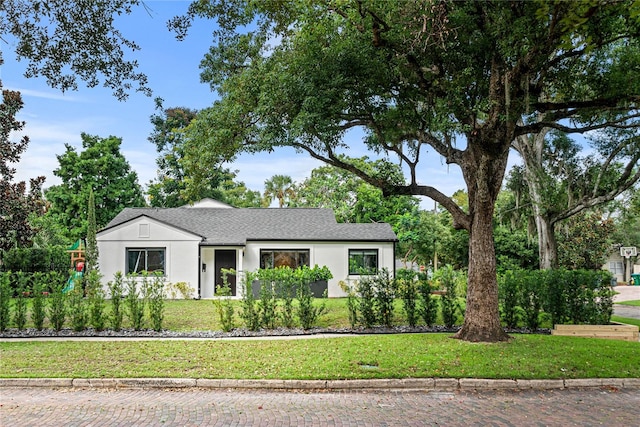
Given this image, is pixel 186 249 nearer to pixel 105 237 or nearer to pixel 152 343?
pixel 105 237

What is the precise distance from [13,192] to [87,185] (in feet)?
34.1

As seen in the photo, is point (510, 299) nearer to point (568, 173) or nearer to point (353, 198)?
point (568, 173)

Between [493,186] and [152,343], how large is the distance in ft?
28.3

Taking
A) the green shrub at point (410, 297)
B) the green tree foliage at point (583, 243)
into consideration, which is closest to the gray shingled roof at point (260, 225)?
the green shrub at point (410, 297)

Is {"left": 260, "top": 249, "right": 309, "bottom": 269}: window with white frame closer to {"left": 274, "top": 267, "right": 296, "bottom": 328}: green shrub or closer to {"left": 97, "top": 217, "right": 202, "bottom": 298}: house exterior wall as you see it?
{"left": 97, "top": 217, "right": 202, "bottom": 298}: house exterior wall

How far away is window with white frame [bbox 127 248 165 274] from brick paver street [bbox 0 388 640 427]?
14677 mm

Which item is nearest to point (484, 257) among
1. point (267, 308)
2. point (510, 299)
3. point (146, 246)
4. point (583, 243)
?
point (510, 299)

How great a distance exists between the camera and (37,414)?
6.46 metres

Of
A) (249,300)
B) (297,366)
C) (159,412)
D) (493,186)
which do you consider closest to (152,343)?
(249,300)

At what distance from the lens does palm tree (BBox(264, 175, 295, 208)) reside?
160ft

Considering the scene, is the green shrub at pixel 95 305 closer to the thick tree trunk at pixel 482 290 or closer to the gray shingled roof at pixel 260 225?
the thick tree trunk at pixel 482 290

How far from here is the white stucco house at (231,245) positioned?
22.3 meters

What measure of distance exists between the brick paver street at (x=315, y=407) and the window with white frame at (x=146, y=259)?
48.2 ft

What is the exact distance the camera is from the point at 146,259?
2244 cm
